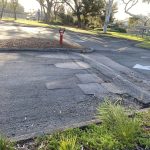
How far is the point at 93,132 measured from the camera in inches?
179

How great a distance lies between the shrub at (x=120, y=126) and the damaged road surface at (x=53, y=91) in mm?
684

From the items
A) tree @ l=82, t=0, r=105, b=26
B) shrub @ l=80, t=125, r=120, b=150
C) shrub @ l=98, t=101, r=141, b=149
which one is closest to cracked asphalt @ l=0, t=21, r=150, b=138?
shrub @ l=80, t=125, r=120, b=150

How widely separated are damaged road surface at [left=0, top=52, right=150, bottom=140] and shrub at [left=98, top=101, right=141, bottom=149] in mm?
684

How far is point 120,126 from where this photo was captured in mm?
4289

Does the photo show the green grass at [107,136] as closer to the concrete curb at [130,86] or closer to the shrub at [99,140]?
the shrub at [99,140]

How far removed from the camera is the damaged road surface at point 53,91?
209 inches

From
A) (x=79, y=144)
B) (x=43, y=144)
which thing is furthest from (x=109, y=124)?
(x=43, y=144)

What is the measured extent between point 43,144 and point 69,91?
11.1ft

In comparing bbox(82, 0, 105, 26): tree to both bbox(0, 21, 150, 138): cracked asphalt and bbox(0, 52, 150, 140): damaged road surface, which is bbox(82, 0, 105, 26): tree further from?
bbox(0, 52, 150, 140): damaged road surface

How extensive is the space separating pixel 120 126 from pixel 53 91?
3237 millimetres

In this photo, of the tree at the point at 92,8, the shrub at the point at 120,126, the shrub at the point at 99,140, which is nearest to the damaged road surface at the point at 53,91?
the shrub at the point at 99,140

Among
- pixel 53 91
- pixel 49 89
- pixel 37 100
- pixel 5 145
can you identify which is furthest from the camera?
pixel 49 89

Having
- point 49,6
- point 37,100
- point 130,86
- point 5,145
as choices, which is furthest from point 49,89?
point 49,6

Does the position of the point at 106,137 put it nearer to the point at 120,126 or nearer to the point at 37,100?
the point at 120,126
